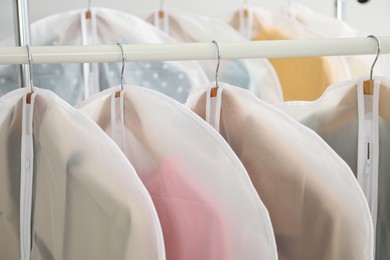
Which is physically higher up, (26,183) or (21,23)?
(21,23)

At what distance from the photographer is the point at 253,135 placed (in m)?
0.68

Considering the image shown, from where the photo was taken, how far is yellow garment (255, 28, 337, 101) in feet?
3.96

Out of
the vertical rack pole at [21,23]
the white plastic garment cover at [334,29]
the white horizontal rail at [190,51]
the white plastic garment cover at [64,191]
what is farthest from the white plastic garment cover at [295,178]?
the white plastic garment cover at [334,29]

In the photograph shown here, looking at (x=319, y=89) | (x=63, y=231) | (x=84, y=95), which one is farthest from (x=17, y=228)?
(x=319, y=89)

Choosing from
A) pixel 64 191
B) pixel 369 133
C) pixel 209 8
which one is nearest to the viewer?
pixel 64 191

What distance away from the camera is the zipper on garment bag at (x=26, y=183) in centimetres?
→ 64

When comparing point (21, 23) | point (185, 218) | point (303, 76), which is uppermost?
point (21, 23)

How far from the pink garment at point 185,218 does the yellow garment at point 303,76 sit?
653 mm

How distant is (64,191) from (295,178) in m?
0.27

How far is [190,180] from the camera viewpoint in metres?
0.63

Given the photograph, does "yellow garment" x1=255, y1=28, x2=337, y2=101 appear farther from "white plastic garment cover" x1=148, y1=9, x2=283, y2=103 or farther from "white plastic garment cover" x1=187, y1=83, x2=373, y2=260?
"white plastic garment cover" x1=187, y1=83, x2=373, y2=260

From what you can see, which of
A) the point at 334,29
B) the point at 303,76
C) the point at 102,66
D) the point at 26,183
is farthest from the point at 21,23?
the point at 334,29

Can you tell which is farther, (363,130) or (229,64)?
(229,64)

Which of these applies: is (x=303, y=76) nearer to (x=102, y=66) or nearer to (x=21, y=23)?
(x=102, y=66)
